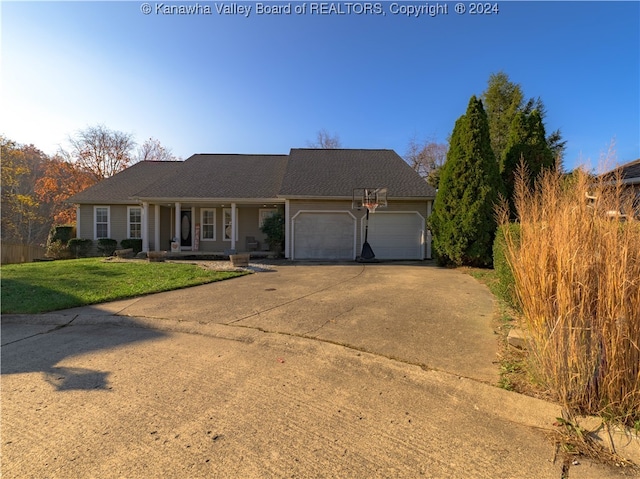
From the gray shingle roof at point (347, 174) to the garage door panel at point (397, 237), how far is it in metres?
1.19

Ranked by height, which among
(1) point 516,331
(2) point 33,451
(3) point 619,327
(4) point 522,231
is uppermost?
(4) point 522,231

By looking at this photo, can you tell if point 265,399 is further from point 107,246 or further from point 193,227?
point 107,246

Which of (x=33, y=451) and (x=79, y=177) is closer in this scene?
(x=33, y=451)

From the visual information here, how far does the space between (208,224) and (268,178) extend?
3907 millimetres

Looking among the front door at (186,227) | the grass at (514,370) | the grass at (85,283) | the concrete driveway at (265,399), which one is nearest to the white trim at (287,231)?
the grass at (85,283)

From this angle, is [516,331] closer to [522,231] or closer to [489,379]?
[489,379]

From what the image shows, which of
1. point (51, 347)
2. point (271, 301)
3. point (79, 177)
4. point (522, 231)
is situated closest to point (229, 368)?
point (51, 347)

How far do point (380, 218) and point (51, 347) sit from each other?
40.6 ft

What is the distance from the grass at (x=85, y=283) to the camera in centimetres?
603

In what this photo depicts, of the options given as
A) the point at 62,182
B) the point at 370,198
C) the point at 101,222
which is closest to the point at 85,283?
the point at 370,198

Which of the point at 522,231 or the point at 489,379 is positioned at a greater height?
the point at 522,231

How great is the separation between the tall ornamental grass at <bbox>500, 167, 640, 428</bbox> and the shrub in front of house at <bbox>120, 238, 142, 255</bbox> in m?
17.7

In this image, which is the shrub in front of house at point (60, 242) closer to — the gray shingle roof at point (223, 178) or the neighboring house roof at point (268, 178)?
the neighboring house roof at point (268, 178)

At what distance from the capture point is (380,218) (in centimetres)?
1468
